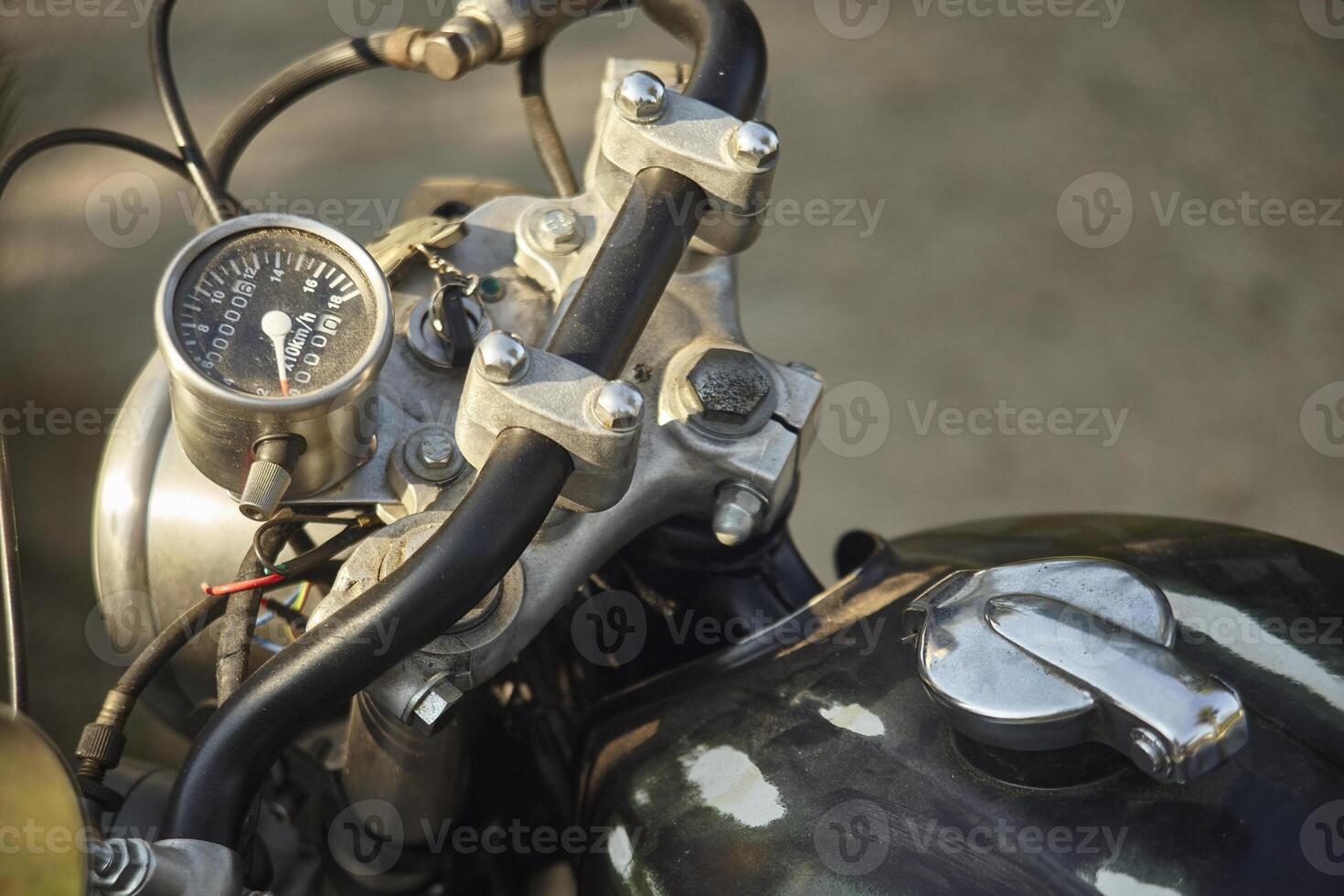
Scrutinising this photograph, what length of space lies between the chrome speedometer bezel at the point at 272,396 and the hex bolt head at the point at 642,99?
23 centimetres

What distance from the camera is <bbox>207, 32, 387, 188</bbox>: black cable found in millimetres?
1188

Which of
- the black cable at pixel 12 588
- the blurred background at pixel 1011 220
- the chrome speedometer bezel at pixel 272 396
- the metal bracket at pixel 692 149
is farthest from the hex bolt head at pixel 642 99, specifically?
the blurred background at pixel 1011 220

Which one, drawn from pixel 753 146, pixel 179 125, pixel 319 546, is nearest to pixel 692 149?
pixel 753 146

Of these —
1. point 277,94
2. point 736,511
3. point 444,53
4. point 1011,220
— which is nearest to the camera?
point 736,511

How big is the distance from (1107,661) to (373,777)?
1.77 ft

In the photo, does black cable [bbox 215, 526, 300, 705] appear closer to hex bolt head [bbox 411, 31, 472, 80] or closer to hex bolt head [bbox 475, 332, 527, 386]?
hex bolt head [bbox 475, 332, 527, 386]

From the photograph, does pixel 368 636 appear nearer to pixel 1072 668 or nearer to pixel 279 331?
pixel 279 331

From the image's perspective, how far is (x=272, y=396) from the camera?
32.1 inches

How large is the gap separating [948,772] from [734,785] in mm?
150

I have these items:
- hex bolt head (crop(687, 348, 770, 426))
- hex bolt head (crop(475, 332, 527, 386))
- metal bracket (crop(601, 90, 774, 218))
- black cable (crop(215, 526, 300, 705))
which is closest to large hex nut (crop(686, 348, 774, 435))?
hex bolt head (crop(687, 348, 770, 426))

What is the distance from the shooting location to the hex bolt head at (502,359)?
698mm

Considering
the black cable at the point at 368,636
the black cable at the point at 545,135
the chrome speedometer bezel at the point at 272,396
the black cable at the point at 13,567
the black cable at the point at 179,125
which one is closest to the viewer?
the black cable at the point at 368,636

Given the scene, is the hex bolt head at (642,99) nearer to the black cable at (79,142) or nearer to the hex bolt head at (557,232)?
the hex bolt head at (557,232)

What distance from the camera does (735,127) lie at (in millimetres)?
885
